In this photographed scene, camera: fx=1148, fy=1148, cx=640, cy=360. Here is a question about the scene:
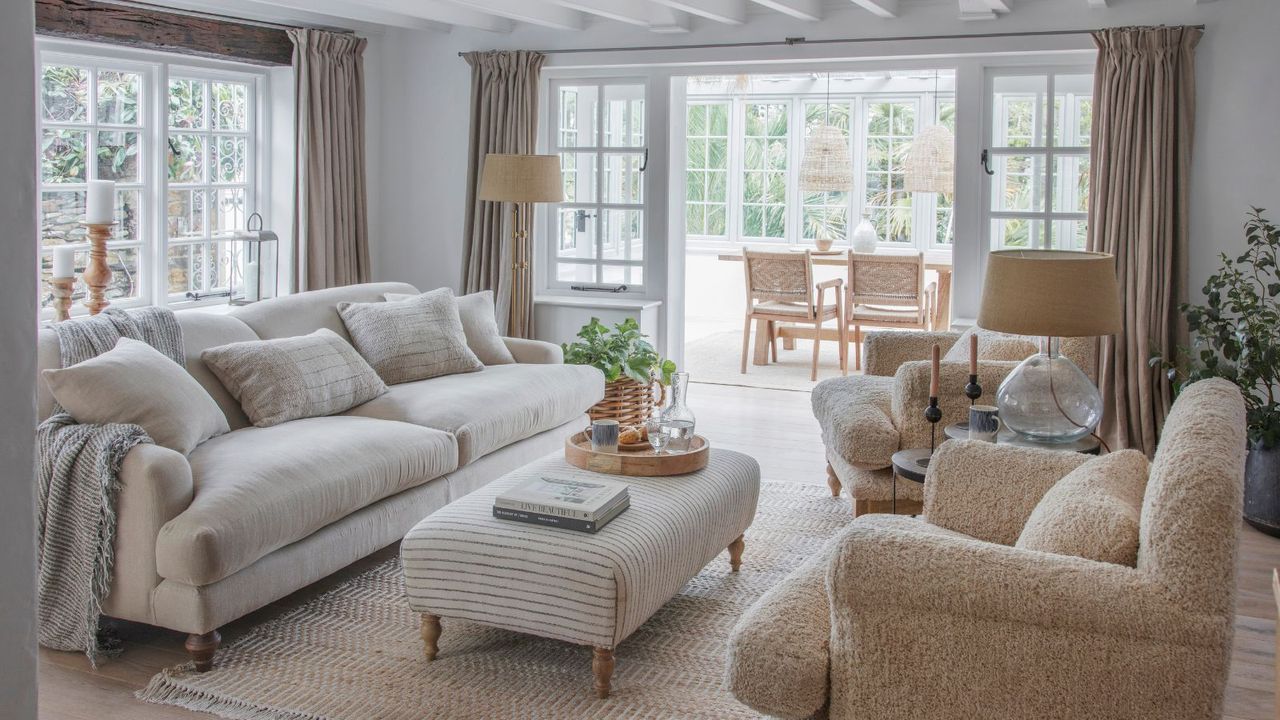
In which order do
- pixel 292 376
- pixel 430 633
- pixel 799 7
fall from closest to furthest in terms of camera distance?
pixel 430 633
pixel 292 376
pixel 799 7

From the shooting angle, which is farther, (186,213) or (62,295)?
(186,213)

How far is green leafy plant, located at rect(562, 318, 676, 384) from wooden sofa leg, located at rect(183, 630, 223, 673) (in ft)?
8.40

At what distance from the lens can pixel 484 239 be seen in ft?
22.6

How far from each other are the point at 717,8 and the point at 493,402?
2598 mm

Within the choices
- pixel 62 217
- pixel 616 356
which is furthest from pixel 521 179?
pixel 62 217

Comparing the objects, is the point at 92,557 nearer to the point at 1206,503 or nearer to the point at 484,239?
the point at 1206,503

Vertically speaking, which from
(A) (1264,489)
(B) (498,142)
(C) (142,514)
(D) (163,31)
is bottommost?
(A) (1264,489)

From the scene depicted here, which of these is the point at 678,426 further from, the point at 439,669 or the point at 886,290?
the point at 886,290

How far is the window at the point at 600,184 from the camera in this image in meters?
6.91

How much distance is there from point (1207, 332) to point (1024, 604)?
11.2 feet

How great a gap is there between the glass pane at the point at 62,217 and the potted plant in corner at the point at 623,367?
234 cm

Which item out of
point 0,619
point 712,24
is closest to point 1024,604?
point 0,619

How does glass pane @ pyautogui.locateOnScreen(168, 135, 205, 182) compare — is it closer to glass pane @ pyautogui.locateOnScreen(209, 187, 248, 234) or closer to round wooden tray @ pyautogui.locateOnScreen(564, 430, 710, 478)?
glass pane @ pyautogui.locateOnScreen(209, 187, 248, 234)

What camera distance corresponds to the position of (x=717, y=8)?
593 centimetres
